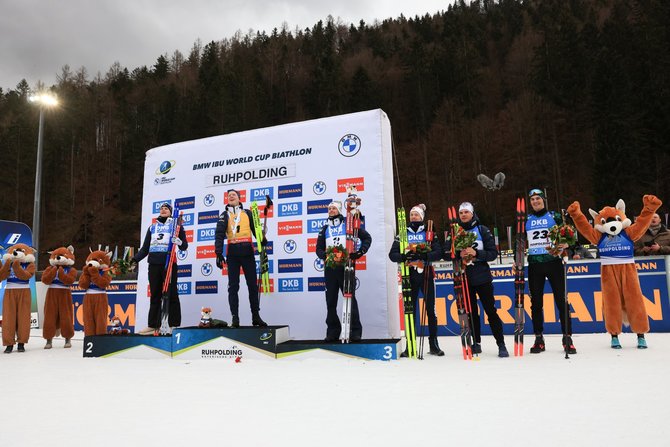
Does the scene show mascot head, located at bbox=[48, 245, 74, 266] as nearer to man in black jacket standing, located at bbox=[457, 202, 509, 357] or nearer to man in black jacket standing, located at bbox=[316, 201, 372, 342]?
man in black jacket standing, located at bbox=[316, 201, 372, 342]

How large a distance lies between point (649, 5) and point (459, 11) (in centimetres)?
1863

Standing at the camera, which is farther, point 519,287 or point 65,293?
point 65,293

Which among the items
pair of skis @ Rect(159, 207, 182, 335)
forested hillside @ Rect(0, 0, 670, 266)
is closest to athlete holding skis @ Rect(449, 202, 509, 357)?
pair of skis @ Rect(159, 207, 182, 335)

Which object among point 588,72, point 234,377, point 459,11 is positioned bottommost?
point 234,377

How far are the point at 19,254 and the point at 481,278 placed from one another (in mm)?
7397

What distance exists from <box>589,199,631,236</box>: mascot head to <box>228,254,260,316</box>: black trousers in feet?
15.3

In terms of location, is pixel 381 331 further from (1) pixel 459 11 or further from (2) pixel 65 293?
(1) pixel 459 11

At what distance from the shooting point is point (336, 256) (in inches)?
223

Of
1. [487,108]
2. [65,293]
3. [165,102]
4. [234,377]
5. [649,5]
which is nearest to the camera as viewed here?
[234,377]

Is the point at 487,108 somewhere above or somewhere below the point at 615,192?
above

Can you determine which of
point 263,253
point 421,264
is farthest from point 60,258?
point 421,264

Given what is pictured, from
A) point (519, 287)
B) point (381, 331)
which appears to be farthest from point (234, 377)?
point (519, 287)

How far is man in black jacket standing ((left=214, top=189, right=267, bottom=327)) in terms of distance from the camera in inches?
247

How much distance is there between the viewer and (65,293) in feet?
25.6
